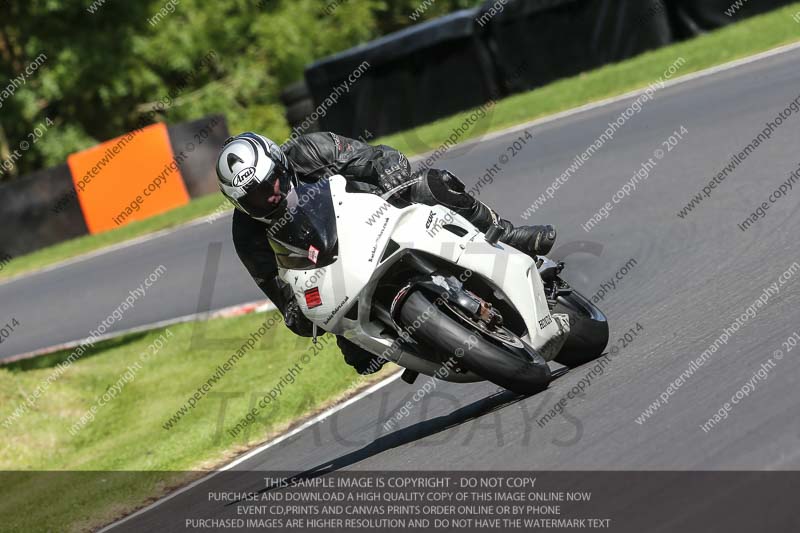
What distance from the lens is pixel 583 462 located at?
5121mm

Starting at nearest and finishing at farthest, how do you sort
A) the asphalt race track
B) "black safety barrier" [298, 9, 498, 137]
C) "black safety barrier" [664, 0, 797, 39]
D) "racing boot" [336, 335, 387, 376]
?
the asphalt race track < "racing boot" [336, 335, 387, 376] < "black safety barrier" [664, 0, 797, 39] < "black safety barrier" [298, 9, 498, 137]

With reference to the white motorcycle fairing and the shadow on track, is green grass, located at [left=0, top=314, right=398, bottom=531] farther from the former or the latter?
the white motorcycle fairing

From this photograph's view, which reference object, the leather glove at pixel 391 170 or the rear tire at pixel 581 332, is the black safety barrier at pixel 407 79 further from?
the leather glove at pixel 391 170

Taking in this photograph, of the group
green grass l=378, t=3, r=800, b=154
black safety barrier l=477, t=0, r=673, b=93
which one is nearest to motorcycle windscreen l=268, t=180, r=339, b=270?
green grass l=378, t=3, r=800, b=154

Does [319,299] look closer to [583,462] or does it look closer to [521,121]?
[583,462]

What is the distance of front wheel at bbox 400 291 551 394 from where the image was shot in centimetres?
587

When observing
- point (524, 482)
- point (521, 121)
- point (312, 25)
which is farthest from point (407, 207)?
point (312, 25)

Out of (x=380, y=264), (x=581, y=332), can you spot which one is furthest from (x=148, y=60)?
(x=380, y=264)

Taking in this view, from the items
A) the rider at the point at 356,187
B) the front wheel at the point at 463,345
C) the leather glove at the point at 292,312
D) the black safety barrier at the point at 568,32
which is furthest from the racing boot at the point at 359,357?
the black safety barrier at the point at 568,32

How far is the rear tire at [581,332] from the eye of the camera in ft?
22.1

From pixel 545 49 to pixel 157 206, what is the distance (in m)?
7.92

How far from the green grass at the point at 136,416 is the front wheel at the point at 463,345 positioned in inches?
116

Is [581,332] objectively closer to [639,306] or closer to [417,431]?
[417,431]

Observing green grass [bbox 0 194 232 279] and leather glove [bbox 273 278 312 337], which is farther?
green grass [bbox 0 194 232 279]
